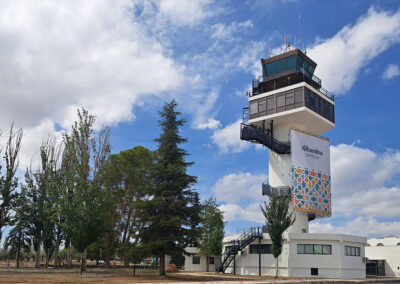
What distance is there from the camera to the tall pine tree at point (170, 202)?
32.7 metres

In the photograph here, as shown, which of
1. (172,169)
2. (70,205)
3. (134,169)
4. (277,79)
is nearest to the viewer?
(70,205)

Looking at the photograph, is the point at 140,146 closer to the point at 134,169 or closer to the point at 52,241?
the point at 134,169

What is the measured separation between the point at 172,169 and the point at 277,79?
2179 centimetres

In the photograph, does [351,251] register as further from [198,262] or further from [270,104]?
[198,262]

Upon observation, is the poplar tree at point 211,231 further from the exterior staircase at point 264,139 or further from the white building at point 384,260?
the white building at point 384,260

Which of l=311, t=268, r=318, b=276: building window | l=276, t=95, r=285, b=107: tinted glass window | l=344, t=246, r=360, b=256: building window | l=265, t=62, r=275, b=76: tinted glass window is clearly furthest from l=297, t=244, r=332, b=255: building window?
l=265, t=62, r=275, b=76: tinted glass window

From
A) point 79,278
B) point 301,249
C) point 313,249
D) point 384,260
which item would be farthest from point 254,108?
point 79,278

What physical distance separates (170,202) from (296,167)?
18.1 m

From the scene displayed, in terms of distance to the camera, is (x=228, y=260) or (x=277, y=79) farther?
(x=277, y=79)

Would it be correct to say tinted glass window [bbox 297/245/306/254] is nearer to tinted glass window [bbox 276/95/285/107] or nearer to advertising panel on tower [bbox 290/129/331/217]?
advertising panel on tower [bbox 290/129/331/217]

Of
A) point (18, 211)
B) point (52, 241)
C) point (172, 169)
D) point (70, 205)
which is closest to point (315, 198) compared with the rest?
point (172, 169)

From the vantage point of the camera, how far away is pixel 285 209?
39.2 m

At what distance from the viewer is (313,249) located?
3947cm

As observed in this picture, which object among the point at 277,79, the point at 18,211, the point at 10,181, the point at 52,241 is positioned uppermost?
the point at 277,79
